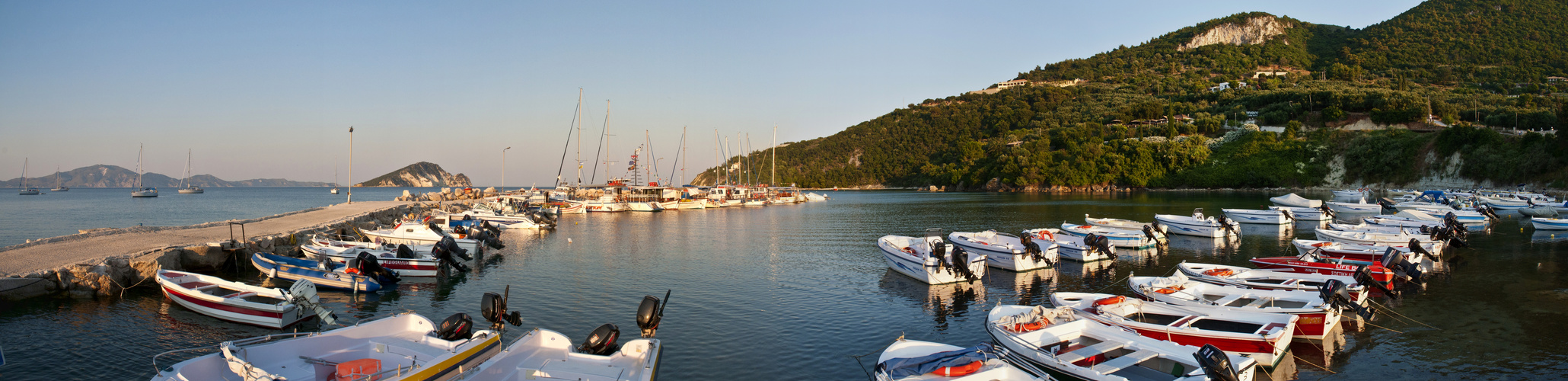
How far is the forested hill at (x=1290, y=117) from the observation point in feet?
316

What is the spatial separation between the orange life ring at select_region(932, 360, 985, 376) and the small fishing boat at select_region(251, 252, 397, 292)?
17.8 meters

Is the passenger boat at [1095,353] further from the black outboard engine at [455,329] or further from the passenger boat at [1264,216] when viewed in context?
the passenger boat at [1264,216]

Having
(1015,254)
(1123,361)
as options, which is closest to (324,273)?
(1123,361)

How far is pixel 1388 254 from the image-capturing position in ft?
65.8

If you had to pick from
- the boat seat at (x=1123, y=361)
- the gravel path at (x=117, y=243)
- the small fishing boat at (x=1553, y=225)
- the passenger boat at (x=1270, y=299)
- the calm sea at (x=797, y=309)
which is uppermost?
the small fishing boat at (x=1553, y=225)

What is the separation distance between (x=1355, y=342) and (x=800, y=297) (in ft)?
41.7

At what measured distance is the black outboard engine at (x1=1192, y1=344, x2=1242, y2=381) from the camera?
984 centimetres

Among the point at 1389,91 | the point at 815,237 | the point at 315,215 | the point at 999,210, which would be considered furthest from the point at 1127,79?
the point at 315,215

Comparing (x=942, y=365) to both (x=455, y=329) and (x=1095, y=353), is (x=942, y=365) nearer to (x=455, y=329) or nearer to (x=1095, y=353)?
(x=1095, y=353)

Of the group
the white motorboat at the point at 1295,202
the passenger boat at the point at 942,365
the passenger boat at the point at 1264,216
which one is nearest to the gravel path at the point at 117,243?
the passenger boat at the point at 942,365

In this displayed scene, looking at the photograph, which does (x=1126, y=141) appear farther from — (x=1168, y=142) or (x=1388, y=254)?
(x=1388, y=254)

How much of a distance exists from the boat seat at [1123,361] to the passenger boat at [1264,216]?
124 ft

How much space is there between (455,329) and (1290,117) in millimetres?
143154

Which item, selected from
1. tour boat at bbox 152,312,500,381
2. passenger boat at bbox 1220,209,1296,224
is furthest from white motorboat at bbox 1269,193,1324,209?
tour boat at bbox 152,312,500,381
